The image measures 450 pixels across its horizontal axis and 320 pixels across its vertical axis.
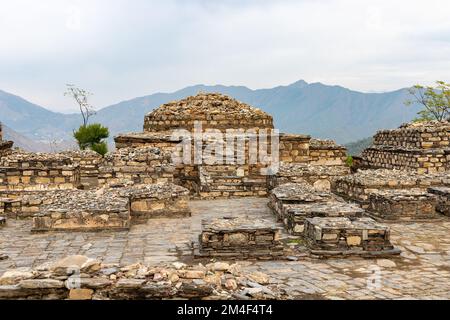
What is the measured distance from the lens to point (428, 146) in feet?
56.9

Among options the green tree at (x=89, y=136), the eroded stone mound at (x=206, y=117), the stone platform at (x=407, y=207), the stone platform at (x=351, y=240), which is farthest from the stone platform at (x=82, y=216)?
the green tree at (x=89, y=136)

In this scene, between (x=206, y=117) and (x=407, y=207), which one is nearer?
(x=407, y=207)

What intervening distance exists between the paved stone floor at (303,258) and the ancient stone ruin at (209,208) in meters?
0.07

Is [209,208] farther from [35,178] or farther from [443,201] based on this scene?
[443,201]

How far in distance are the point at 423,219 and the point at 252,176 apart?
593 cm

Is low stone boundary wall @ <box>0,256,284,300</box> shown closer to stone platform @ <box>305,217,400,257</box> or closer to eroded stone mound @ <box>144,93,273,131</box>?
stone platform @ <box>305,217,400,257</box>

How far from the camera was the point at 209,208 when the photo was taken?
11977 mm

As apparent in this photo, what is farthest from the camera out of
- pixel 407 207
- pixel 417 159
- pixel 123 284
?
pixel 417 159

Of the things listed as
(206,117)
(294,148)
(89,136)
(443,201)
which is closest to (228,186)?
(294,148)

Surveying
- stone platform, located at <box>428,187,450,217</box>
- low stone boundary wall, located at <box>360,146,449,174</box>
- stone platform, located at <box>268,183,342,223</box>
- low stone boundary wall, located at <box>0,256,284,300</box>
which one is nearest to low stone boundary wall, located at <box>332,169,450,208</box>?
stone platform, located at <box>428,187,450,217</box>

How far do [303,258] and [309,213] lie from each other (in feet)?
5.12

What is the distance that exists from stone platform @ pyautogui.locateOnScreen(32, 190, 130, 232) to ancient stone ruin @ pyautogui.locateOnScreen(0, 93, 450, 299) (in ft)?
0.06
